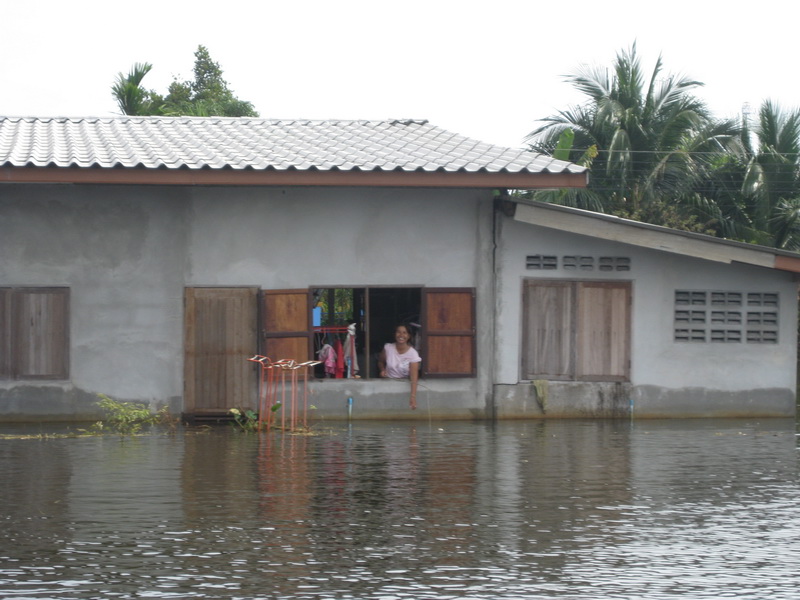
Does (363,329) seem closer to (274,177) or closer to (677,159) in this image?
(274,177)

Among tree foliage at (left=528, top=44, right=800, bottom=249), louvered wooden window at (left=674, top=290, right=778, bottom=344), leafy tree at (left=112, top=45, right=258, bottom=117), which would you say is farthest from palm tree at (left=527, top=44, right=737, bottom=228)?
louvered wooden window at (left=674, top=290, right=778, bottom=344)

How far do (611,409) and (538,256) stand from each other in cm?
221

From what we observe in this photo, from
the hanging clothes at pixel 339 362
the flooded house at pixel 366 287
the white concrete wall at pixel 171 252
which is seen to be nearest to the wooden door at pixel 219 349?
the flooded house at pixel 366 287

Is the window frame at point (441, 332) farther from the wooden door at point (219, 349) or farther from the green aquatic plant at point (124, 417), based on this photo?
the green aquatic plant at point (124, 417)

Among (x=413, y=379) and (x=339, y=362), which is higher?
(x=339, y=362)

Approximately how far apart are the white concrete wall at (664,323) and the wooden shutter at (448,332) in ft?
1.42

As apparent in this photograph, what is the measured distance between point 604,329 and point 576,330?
0.38 m

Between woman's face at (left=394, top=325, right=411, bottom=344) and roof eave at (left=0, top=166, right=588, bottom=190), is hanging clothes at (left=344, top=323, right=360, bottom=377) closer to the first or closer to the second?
woman's face at (left=394, top=325, right=411, bottom=344)

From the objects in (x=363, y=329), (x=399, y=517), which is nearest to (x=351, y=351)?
(x=363, y=329)

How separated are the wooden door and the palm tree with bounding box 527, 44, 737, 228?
61.6ft

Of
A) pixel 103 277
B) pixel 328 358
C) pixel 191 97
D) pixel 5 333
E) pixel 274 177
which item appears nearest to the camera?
pixel 274 177

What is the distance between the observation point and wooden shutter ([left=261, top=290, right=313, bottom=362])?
16.0m

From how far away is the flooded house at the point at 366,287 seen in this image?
15.8 meters

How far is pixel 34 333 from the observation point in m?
15.8
